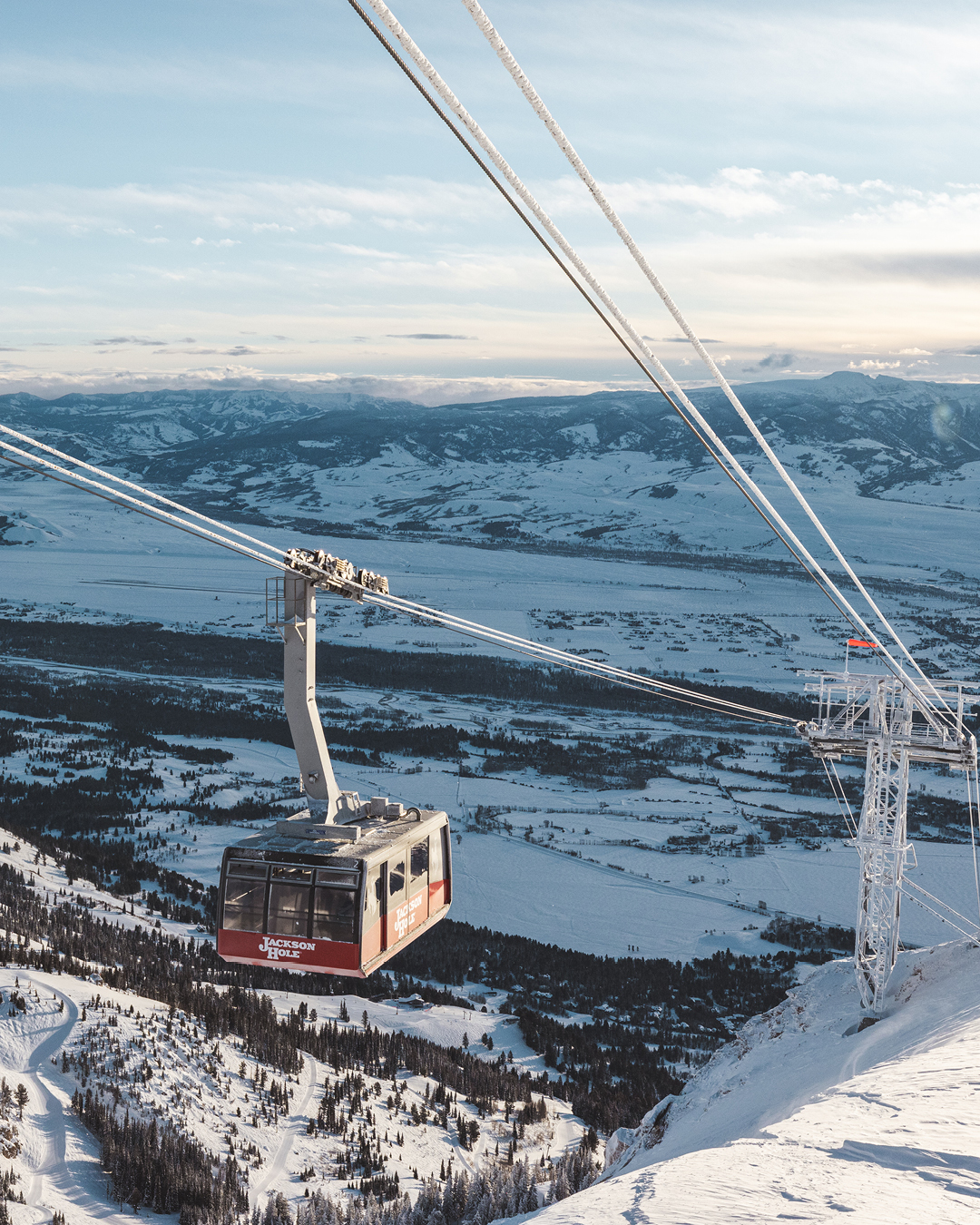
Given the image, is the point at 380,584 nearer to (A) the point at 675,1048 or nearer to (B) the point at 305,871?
(B) the point at 305,871

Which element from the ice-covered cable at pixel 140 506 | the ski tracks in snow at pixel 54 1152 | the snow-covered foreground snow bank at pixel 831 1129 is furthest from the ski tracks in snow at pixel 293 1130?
the ice-covered cable at pixel 140 506

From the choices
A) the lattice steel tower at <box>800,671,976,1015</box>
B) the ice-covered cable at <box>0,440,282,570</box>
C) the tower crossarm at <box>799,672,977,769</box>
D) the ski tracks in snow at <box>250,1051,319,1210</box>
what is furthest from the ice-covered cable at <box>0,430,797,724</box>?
the ski tracks in snow at <box>250,1051,319,1210</box>

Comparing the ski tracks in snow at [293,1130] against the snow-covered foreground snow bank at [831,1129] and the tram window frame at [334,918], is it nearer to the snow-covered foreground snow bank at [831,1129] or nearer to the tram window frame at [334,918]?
the snow-covered foreground snow bank at [831,1129]

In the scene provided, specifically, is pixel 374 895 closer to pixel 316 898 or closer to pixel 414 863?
Result: pixel 316 898

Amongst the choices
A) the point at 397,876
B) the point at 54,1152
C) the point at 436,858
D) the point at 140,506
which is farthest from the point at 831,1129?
the point at 54,1152

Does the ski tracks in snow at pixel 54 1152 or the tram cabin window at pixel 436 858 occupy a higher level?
the tram cabin window at pixel 436 858

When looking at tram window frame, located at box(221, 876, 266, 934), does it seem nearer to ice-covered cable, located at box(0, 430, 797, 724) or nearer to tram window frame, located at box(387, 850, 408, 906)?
tram window frame, located at box(387, 850, 408, 906)
